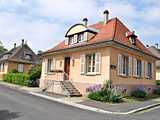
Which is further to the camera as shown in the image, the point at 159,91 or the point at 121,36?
the point at 159,91

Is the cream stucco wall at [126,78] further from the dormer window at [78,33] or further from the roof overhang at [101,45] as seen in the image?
the dormer window at [78,33]

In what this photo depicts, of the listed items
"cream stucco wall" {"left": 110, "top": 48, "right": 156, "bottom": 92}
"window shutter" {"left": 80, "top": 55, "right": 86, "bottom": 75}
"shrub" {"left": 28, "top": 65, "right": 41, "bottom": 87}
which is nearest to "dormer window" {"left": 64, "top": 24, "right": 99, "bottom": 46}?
"window shutter" {"left": 80, "top": 55, "right": 86, "bottom": 75}

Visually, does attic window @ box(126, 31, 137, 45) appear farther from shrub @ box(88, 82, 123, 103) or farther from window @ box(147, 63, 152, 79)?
shrub @ box(88, 82, 123, 103)

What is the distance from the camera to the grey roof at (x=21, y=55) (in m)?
43.5

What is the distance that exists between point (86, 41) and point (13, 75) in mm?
16135

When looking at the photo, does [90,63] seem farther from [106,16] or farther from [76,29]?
[106,16]

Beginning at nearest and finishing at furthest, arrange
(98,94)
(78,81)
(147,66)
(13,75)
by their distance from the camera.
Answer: (98,94) → (78,81) → (147,66) → (13,75)

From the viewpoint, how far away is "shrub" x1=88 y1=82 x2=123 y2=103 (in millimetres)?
16531

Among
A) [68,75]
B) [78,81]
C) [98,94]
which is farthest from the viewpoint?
[68,75]

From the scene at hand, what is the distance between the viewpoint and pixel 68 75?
22969 mm


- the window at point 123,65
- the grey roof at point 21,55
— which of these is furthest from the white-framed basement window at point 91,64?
the grey roof at point 21,55

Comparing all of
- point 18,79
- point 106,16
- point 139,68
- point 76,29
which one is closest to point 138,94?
point 139,68

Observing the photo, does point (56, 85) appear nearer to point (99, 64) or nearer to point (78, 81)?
point (78, 81)

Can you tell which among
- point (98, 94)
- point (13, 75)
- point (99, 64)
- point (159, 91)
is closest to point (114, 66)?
point (99, 64)
